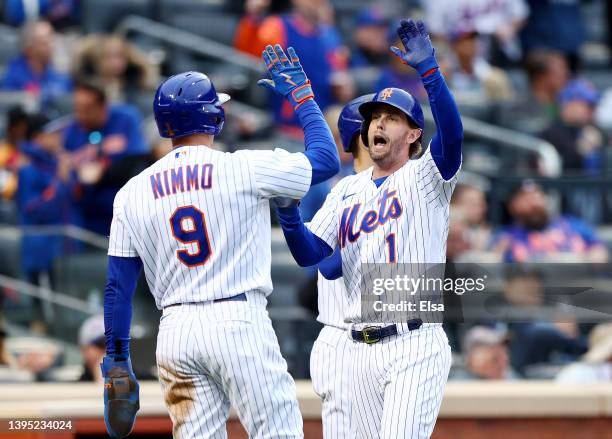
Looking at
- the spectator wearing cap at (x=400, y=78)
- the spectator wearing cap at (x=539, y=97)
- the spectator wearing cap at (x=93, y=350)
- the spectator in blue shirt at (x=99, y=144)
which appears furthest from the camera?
the spectator wearing cap at (x=539, y=97)

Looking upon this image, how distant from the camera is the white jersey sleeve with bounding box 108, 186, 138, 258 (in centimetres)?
476

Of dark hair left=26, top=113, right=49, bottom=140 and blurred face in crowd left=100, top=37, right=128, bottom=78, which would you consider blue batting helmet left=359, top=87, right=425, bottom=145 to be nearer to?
dark hair left=26, top=113, right=49, bottom=140

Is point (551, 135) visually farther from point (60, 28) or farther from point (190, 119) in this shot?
point (190, 119)

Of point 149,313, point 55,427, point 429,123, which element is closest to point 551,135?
point 429,123

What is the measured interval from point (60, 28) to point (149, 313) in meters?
3.42

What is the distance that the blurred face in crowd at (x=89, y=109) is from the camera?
335 inches

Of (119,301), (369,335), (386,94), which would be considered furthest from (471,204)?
(119,301)

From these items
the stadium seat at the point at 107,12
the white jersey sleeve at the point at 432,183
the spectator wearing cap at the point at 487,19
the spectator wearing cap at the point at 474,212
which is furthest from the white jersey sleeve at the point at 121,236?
the spectator wearing cap at the point at 487,19

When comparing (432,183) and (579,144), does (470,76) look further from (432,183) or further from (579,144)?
(432,183)

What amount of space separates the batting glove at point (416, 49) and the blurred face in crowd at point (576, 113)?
5255mm

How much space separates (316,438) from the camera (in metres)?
6.14

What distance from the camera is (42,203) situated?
8359 mm

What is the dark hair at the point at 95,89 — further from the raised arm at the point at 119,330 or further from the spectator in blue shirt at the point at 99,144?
the raised arm at the point at 119,330

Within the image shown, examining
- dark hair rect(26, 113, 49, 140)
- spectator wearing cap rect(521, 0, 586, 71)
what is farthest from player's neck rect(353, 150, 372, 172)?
spectator wearing cap rect(521, 0, 586, 71)
